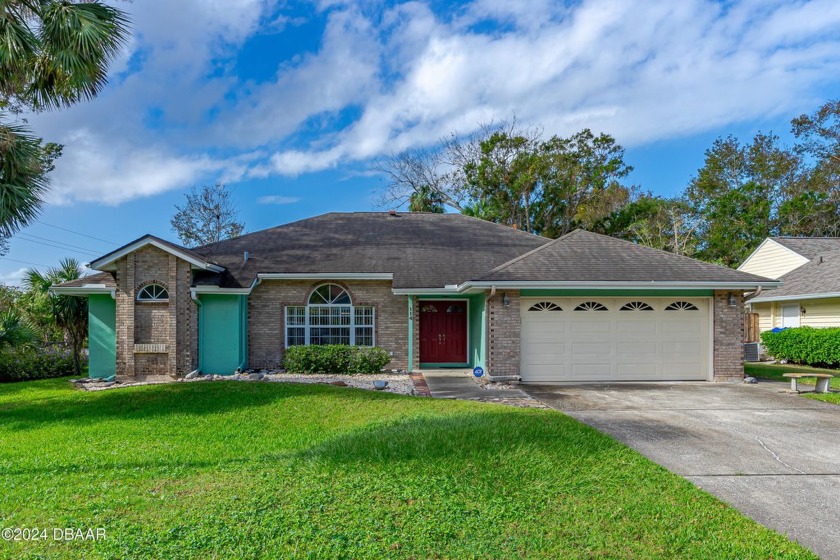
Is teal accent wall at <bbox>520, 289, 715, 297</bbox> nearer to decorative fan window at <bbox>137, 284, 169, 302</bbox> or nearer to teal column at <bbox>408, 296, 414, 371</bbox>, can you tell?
teal column at <bbox>408, 296, 414, 371</bbox>

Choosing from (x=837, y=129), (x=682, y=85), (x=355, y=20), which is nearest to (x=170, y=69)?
(x=355, y=20)

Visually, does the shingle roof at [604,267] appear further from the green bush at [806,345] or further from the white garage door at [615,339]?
the green bush at [806,345]

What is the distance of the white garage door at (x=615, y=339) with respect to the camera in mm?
12516

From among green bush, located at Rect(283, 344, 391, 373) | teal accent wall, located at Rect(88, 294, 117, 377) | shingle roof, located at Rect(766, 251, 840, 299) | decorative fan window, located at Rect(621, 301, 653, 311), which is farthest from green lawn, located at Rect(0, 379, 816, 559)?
shingle roof, located at Rect(766, 251, 840, 299)

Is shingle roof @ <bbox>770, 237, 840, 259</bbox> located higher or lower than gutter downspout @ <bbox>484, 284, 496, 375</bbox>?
higher

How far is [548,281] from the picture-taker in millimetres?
11844

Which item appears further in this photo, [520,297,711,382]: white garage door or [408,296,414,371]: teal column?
[408,296,414,371]: teal column

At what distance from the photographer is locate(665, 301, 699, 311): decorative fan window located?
41.9 ft

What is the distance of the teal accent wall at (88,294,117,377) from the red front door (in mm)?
8984

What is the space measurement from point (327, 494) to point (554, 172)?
97.1 ft

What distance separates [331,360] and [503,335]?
190 inches

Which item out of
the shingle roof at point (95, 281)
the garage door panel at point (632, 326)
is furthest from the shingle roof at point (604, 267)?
the shingle roof at point (95, 281)

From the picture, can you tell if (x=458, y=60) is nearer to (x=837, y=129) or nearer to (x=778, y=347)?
(x=778, y=347)

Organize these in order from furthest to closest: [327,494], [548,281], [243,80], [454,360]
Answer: [243,80]
[454,360]
[548,281]
[327,494]
